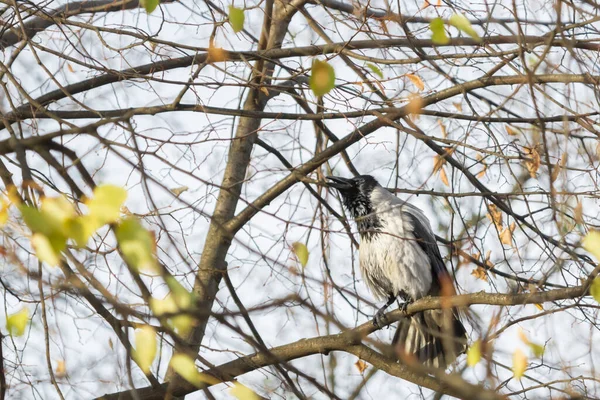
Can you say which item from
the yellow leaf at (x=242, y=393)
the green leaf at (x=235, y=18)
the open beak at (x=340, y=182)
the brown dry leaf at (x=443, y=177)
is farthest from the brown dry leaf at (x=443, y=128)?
the yellow leaf at (x=242, y=393)

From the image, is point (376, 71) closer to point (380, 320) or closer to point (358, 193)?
point (380, 320)

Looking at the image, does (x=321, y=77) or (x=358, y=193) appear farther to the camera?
(x=358, y=193)

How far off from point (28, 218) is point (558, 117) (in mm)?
3106

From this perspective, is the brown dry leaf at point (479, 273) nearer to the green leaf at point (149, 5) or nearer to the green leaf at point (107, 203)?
the green leaf at point (149, 5)

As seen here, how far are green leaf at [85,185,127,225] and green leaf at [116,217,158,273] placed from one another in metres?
0.04

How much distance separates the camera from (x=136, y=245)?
6.63ft

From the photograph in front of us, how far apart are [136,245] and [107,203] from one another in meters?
0.13

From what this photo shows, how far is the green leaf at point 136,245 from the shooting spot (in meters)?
2.00

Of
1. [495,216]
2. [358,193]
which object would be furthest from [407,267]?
[495,216]

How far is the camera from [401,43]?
4.50m

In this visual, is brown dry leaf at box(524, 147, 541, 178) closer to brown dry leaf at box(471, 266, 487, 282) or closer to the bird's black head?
brown dry leaf at box(471, 266, 487, 282)

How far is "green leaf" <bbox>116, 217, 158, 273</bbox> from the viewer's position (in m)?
2.00

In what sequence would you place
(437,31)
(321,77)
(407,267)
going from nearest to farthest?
(321,77), (437,31), (407,267)

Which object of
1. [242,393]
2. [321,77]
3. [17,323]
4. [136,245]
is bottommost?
[242,393]
